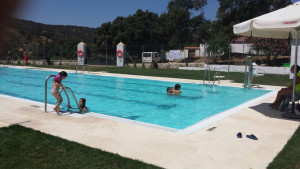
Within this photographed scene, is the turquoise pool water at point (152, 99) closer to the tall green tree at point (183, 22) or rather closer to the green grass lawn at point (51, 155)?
the green grass lawn at point (51, 155)

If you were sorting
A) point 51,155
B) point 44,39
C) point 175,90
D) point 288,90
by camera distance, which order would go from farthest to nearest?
point 175,90 < point 288,90 < point 51,155 < point 44,39

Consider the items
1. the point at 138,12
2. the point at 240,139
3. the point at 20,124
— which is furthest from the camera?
the point at 138,12

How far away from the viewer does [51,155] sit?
4.30m

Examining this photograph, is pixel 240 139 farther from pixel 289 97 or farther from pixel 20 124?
pixel 20 124

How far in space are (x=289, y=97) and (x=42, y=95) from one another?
995 cm

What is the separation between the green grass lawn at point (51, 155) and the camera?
393 centimetres

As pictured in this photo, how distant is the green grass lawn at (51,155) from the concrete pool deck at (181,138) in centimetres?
28

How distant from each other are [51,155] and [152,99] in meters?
7.50

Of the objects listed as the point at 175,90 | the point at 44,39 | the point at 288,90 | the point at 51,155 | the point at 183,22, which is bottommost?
the point at 51,155

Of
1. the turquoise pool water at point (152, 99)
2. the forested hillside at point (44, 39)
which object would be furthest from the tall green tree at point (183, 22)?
the turquoise pool water at point (152, 99)

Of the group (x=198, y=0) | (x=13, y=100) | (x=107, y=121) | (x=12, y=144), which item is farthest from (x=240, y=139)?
(x=198, y=0)

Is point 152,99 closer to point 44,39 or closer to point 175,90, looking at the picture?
point 175,90

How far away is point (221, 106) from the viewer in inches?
399

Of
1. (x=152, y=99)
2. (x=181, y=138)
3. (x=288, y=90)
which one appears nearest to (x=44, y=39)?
(x=181, y=138)
